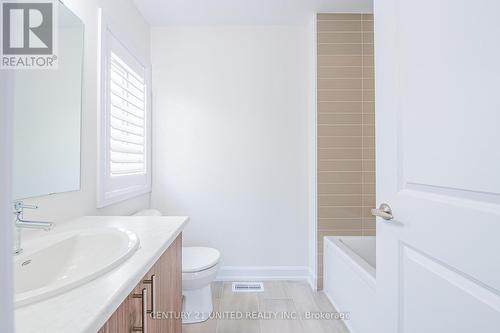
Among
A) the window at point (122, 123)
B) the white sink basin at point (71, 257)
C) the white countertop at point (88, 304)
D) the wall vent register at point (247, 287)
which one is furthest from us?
the wall vent register at point (247, 287)

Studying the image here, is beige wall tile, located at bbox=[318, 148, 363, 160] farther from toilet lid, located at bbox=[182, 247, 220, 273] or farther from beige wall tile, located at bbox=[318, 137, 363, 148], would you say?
toilet lid, located at bbox=[182, 247, 220, 273]

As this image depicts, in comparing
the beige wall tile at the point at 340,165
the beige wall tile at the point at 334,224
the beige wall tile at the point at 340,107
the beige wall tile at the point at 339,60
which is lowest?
the beige wall tile at the point at 334,224

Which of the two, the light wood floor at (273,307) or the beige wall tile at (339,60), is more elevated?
the beige wall tile at (339,60)

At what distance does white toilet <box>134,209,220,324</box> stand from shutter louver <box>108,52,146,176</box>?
82cm

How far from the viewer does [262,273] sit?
8.27 ft

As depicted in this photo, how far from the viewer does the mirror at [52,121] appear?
1.05 metres

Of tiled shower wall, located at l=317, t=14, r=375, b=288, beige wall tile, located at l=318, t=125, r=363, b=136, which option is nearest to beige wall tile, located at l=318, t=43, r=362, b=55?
tiled shower wall, located at l=317, t=14, r=375, b=288

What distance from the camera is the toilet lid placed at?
177 centimetres

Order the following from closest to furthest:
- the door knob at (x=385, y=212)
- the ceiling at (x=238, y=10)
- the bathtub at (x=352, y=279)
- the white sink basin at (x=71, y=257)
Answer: the white sink basin at (x=71, y=257), the door knob at (x=385, y=212), the bathtub at (x=352, y=279), the ceiling at (x=238, y=10)

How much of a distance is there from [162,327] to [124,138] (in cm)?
138

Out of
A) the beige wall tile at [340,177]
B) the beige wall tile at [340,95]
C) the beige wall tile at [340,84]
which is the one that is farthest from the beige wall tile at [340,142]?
the beige wall tile at [340,84]

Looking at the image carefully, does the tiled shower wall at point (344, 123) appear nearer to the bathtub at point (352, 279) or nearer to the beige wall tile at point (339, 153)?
the beige wall tile at point (339, 153)

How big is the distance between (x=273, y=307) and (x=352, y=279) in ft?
2.23

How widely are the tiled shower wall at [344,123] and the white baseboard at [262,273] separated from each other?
230 mm
